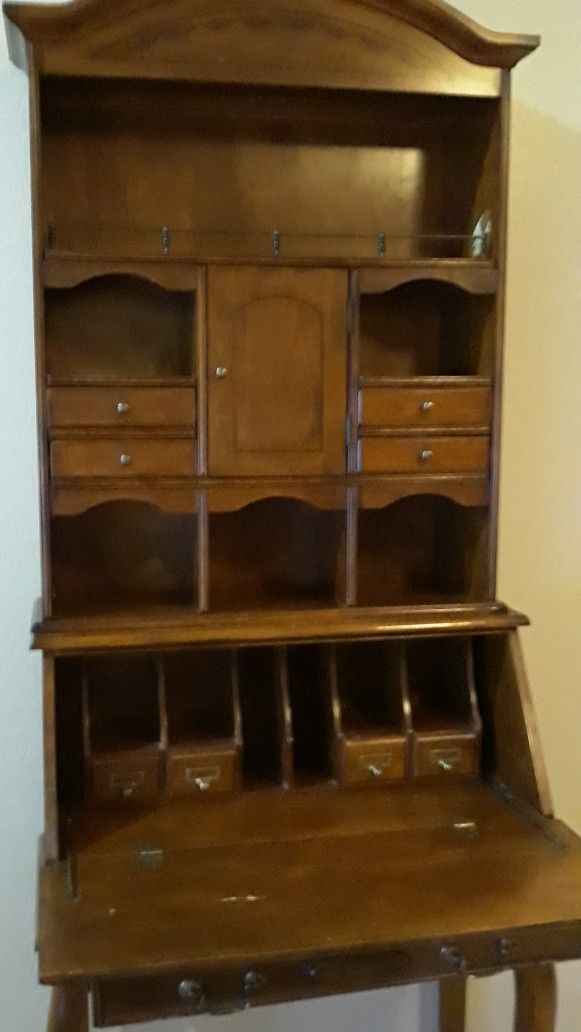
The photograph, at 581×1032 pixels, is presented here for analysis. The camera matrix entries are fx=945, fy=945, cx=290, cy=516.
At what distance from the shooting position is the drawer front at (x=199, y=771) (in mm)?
1581

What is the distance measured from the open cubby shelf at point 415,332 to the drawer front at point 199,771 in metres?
0.72

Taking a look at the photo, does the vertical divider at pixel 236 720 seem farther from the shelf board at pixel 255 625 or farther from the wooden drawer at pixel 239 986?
the wooden drawer at pixel 239 986

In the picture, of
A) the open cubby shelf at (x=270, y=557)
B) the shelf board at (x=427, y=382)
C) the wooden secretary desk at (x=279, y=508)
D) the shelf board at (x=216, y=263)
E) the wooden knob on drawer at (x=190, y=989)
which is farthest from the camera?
the open cubby shelf at (x=270, y=557)

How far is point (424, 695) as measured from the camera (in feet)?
5.90

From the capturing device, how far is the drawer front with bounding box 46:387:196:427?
1472 millimetres

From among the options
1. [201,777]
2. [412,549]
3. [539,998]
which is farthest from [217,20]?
Answer: [539,998]

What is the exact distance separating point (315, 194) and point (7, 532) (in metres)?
0.83

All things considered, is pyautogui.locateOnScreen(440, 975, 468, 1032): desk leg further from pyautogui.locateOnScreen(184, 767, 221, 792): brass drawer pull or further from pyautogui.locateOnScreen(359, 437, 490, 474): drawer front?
pyautogui.locateOnScreen(359, 437, 490, 474): drawer front

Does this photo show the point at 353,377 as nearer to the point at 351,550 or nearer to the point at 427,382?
the point at 427,382

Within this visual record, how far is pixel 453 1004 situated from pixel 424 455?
1155mm

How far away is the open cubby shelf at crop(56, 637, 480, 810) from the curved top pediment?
921 mm

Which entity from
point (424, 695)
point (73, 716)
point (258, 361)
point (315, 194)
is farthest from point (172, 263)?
point (424, 695)

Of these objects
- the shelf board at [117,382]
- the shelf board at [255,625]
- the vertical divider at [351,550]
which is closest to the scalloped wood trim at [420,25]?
the shelf board at [117,382]

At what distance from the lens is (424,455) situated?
5.20ft
